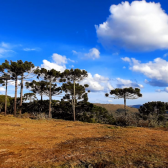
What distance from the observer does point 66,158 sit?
3.83 meters

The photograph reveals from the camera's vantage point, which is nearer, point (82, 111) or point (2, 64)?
point (2, 64)

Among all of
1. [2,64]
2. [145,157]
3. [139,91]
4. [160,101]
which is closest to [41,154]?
[145,157]

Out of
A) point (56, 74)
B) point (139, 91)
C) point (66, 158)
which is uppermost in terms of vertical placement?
point (56, 74)

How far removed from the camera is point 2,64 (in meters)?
18.0

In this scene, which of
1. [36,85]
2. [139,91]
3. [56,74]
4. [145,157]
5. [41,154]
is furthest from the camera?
[36,85]

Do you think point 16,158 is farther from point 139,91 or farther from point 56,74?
point 139,91

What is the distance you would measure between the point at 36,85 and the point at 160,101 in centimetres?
2492

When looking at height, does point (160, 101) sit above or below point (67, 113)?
above

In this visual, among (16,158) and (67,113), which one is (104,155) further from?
(67,113)

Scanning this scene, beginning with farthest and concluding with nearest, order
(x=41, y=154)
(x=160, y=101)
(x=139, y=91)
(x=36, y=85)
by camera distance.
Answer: (x=160, y=101), (x=36, y=85), (x=139, y=91), (x=41, y=154)

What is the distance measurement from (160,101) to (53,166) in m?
30.9

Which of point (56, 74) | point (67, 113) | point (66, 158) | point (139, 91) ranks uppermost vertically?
point (56, 74)

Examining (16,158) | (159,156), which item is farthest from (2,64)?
(159,156)

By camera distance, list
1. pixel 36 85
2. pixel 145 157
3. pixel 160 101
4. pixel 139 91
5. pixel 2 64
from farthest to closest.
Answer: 1. pixel 160 101
2. pixel 36 85
3. pixel 139 91
4. pixel 2 64
5. pixel 145 157
